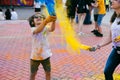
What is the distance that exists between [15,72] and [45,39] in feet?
6.66

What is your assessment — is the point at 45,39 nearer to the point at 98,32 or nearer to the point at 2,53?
the point at 2,53

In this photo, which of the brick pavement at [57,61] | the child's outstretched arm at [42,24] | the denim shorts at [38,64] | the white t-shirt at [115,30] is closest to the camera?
the child's outstretched arm at [42,24]

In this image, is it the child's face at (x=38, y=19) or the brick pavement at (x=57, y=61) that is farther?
the brick pavement at (x=57, y=61)

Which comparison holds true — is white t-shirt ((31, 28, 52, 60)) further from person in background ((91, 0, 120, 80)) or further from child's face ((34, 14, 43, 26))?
person in background ((91, 0, 120, 80))

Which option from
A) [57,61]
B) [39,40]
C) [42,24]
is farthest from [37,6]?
[57,61]

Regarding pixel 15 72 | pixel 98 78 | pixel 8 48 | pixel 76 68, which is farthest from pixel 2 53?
pixel 98 78

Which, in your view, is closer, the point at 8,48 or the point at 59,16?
the point at 59,16

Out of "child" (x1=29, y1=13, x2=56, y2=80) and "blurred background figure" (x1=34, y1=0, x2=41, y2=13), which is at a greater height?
"blurred background figure" (x1=34, y1=0, x2=41, y2=13)

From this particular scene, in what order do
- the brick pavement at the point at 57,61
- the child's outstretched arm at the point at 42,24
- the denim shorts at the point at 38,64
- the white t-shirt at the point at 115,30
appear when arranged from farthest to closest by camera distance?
the brick pavement at the point at 57,61, the denim shorts at the point at 38,64, the white t-shirt at the point at 115,30, the child's outstretched arm at the point at 42,24

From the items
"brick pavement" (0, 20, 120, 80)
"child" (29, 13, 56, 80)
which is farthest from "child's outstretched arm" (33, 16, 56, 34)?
"brick pavement" (0, 20, 120, 80)

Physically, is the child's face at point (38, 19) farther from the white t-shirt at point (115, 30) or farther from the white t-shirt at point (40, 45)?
the white t-shirt at point (115, 30)

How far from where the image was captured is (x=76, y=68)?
21.2 feet

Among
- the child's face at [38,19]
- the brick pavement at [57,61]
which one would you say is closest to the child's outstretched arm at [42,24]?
the child's face at [38,19]

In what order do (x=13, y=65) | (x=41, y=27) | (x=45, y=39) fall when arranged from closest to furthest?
(x=41, y=27) → (x=45, y=39) → (x=13, y=65)
